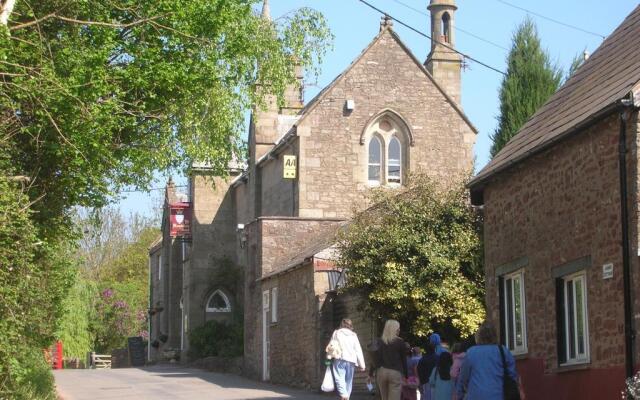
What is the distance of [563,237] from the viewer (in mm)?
17594

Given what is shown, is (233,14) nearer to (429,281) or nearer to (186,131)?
(186,131)

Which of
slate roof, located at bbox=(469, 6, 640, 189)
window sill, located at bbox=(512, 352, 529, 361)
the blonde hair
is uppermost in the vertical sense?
slate roof, located at bbox=(469, 6, 640, 189)

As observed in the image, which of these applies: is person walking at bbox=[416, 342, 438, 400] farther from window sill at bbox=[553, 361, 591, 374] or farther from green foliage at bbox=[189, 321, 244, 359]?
green foliage at bbox=[189, 321, 244, 359]

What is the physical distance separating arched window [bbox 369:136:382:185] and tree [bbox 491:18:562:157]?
4.32 m

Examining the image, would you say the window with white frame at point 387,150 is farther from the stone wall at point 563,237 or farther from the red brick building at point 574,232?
the stone wall at point 563,237

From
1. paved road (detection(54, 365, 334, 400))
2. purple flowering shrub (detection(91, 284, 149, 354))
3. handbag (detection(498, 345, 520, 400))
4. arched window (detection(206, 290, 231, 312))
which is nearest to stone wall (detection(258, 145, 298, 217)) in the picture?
arched window (detection(206, 290, 231, 312))

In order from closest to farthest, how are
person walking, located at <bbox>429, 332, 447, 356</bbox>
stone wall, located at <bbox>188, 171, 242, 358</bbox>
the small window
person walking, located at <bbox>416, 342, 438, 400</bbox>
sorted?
person walking, located at <bbox>429, 332, 447, 356</bbox> < person walking, located at <bbox>416, 342, 438, 400</bbox> < the small window < stone wall, located at <bbox>188, 171, 242, 358</bbox>

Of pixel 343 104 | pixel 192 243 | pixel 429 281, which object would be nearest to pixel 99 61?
pixel 429 281

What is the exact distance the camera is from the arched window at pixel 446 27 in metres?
45.6

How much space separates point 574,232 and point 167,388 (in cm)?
1472

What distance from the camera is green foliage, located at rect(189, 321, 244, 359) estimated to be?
155 ft

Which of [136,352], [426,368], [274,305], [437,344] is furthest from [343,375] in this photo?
[136,352]

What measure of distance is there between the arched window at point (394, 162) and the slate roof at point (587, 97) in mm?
20211

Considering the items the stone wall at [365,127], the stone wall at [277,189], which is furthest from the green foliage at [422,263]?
the stone wall at [277,189]
